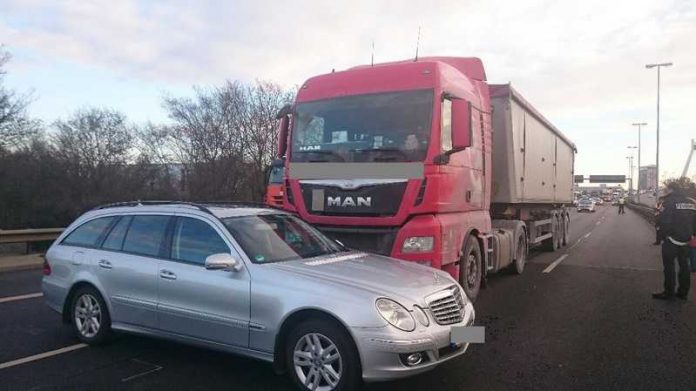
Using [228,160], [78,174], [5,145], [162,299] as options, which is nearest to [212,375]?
[162,299]

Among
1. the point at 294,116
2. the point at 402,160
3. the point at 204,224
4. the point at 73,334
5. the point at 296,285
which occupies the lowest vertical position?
the point at 73,334

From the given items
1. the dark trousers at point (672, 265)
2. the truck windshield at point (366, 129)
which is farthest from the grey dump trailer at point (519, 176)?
the truck windshield at point (366, 129)

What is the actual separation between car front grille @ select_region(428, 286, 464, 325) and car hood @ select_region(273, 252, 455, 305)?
7 cm

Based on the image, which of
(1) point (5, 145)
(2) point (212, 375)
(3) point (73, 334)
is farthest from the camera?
(1) point (5, 145)

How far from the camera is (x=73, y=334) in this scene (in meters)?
6.39

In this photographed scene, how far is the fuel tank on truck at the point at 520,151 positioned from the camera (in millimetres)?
10031

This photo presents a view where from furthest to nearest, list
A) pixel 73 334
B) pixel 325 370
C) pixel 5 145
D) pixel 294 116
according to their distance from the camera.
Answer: pixel 5 145, pixel 294 116, pixel 73 334, pixel 325 370

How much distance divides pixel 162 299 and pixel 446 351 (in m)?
2.63

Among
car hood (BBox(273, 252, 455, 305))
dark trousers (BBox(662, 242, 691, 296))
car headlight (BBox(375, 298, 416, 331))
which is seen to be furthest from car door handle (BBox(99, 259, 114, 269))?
dark trousers (BBox(662, 242, 691, 296))

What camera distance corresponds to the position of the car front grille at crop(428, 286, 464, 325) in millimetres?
4578

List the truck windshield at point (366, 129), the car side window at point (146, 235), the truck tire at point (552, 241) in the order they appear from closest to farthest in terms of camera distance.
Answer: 1. the car side window at point (146, 235)
2. the truck windshield at point (366, 129)
3. the truck tire at point (552, 241)

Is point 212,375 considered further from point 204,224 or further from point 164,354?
point 204,224

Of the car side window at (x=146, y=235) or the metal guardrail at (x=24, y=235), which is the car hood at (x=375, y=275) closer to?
the car side window at (x=146, y=235)

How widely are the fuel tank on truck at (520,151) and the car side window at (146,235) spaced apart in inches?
247
